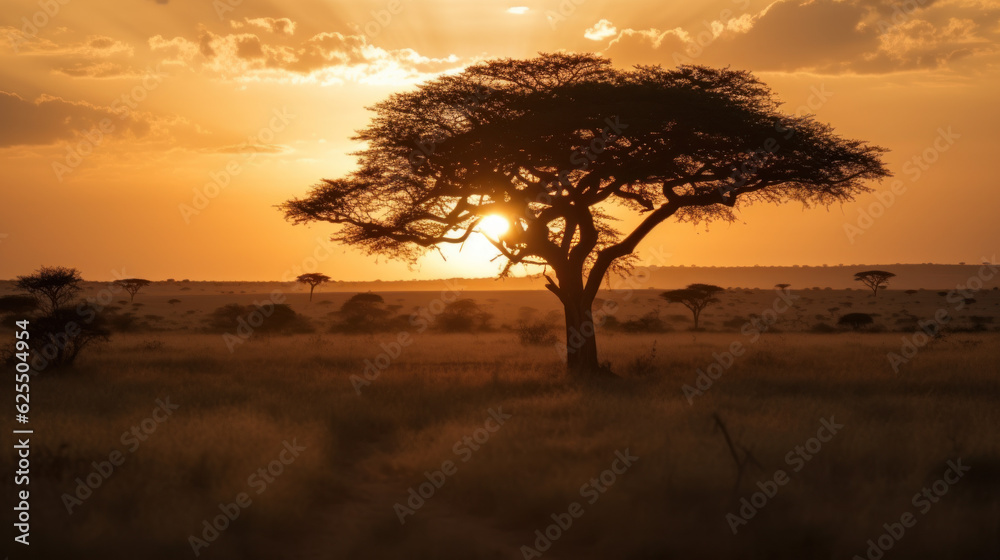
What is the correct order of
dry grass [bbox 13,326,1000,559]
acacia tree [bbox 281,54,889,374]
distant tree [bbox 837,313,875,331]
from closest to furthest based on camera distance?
dry grass [bbox 13,326,1000,559] → acacia tree [bbox 281,54,889,374] → distant tree [bbox 837,313,875,331]

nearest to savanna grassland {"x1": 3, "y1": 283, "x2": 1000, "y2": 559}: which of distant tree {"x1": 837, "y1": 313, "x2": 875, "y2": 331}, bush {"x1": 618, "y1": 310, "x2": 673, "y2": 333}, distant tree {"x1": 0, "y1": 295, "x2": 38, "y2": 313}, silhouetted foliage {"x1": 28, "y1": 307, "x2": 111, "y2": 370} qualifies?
silhouetted foliage {"x1": 28, "y1": 307, "x2": 111, "y2": 370}

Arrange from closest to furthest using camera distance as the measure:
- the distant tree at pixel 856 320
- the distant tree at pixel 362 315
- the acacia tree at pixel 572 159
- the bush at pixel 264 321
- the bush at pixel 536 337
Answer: the acacia tree at pixel 572 159
the bush at pixel 536 337
the bush at pixel 264 321
the distant tree at pixel 856 320
the distant tree at pixel 362 315

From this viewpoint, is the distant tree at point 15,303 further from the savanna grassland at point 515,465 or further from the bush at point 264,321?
the savanna grassland at point 515,465

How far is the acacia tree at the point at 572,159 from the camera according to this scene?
18.8m

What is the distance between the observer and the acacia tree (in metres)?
18.8

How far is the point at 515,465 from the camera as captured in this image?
9.98 m

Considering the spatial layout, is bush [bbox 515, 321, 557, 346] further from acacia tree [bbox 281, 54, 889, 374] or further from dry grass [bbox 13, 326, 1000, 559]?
dry grass [bbox 13, 326, 1000, 559]

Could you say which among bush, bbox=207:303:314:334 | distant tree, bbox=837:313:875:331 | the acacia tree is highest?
the acacia tree

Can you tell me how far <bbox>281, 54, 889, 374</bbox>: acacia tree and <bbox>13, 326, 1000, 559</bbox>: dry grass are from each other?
4.75 m

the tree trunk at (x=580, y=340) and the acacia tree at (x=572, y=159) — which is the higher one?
the acacia tree at (x=572, y=159)

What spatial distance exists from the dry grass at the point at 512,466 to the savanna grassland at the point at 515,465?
0.04 metres

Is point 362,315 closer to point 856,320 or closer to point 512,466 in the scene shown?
point 856,320

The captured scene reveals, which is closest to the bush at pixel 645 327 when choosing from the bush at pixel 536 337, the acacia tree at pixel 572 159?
the bush at pixel 536 337

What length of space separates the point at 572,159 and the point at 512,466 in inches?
422
